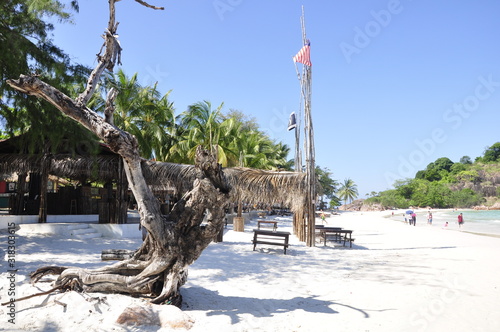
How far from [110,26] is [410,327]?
6.23 m

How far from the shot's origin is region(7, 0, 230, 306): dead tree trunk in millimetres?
4551

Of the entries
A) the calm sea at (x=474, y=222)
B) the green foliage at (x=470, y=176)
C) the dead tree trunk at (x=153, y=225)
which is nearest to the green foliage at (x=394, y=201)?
the green foliage at (x=470, y=176)

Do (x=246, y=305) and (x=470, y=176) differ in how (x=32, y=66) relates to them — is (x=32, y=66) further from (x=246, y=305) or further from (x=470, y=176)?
(x=470, y=176)

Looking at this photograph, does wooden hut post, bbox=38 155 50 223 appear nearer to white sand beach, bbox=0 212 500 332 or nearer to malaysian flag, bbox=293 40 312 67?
white sand beach, bbox=0 212 500 332

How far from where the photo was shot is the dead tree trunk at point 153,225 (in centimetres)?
455

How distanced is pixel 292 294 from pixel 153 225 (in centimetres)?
293

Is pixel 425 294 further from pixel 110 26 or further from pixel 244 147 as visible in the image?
pixel 244 147

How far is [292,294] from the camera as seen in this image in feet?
19.8

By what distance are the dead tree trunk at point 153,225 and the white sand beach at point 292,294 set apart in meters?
0.27

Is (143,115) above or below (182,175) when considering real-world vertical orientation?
above

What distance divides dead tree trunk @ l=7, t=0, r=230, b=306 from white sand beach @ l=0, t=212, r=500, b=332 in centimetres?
27

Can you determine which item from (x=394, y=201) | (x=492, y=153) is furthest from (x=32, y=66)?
(x=492, y=153)

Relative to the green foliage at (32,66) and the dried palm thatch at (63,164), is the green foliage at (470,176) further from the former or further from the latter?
the green foliage at (32,66)

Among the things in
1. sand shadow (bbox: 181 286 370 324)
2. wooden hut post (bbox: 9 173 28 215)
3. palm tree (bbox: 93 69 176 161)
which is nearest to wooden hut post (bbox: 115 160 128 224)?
wooden hut post (bbox: 9 173 28 215)
